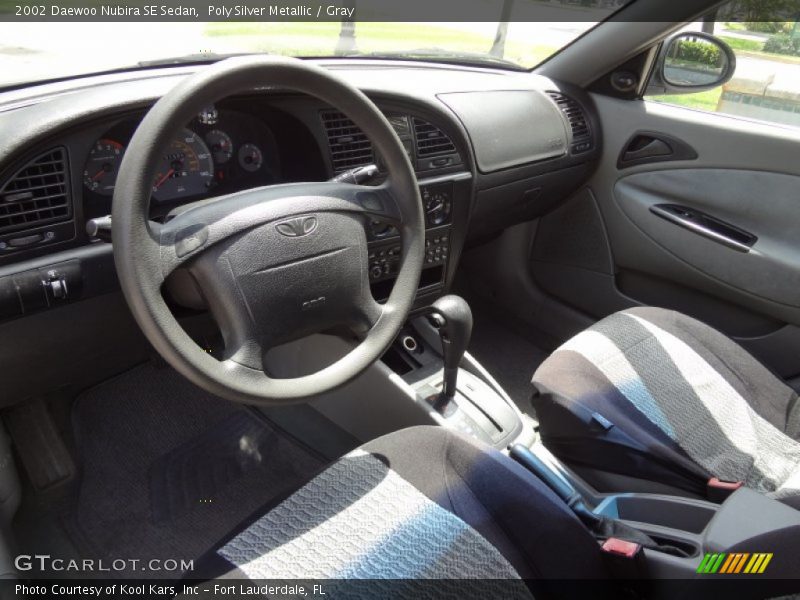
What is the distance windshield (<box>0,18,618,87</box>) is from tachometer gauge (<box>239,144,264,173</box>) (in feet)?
0.69

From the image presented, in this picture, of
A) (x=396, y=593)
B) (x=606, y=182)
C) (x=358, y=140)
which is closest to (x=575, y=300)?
(x=606, y=182)

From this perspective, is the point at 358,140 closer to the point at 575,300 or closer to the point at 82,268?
the point at 82,268

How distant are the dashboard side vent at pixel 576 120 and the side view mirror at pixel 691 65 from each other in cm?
23

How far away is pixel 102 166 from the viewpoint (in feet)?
4.29

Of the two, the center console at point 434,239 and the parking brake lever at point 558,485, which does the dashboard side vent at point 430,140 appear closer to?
the center console at point 434,239

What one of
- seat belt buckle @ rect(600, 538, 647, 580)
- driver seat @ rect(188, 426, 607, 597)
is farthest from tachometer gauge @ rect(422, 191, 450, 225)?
seat belt buckle @ rect(600, 538, 647, 580)

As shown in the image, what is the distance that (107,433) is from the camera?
6.63 ft

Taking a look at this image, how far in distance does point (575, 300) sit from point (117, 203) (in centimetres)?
192

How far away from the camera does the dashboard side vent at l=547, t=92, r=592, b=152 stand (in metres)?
2.30

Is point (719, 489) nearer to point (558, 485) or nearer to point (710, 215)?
Answer: point (558, 485)

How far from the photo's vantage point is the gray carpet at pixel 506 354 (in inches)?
97.7

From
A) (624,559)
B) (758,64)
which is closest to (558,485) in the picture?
(624,559)
